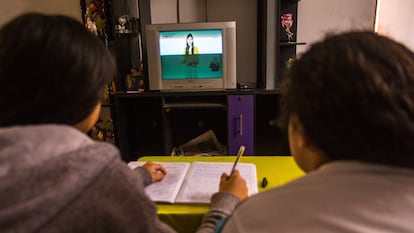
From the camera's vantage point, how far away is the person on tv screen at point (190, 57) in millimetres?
2368

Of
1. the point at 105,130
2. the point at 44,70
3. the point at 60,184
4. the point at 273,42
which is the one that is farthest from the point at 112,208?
the point at 105,130

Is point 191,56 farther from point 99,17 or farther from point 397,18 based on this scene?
point 397,18

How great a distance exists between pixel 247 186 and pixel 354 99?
0.61 metres

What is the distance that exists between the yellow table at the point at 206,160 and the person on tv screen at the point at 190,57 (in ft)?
3.94

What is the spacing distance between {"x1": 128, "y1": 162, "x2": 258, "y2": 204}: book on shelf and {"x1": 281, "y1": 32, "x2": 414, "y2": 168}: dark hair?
0.51m

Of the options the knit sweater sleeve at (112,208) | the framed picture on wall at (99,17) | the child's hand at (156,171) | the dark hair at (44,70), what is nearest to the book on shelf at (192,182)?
the child's hand at (156,171)

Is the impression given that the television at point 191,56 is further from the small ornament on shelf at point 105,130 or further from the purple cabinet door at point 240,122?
the small ornament on shelf at point 105,130

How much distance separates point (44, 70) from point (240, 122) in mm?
1936

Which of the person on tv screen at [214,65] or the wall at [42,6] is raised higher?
the wall at [42,6]

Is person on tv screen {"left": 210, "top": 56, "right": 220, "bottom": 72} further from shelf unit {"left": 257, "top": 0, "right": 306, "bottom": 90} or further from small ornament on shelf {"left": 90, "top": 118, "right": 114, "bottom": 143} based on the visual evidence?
small ornament on shelf {"left": 90, "top": 118, "right": 114, "bottom": 143}

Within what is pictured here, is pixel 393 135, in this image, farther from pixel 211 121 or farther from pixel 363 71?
pixel 211 121

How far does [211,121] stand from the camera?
9.50ft

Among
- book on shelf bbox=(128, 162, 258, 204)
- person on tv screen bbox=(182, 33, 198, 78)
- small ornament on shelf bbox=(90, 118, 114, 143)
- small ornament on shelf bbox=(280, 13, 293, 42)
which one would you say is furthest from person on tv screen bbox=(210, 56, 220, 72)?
book on shelf bbox=(128, 162, 258, 204)

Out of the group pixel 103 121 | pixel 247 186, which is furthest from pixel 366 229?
pixel 103 121
